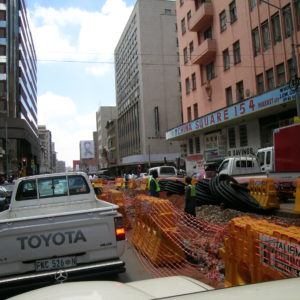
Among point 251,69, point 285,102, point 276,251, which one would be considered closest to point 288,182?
point 285,102

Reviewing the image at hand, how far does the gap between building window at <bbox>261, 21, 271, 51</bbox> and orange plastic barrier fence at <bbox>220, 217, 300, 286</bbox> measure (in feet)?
73.8

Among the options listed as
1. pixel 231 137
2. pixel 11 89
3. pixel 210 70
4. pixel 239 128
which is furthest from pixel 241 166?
pixel 11 89

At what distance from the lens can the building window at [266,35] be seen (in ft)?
78.9

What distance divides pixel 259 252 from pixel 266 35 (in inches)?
935

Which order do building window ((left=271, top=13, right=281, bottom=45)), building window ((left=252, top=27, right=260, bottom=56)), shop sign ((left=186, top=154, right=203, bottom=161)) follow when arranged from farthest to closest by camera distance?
shop sign ((left=186, top=154, right=203, bottom=161)), building window ((left=252, top=27, right=260, bottom=56)), building window ((left=271, top=13, right=281, bottom=45))

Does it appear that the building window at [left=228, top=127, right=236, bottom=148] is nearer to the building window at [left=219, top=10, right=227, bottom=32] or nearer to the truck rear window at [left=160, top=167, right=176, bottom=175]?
the truck rear window at [left=160, top=167, right=176, bottom=175]

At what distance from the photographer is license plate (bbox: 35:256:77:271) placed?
4.47 m

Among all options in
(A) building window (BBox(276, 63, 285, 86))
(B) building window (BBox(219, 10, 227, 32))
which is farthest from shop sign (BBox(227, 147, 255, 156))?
(B) building window (BBox(219, 10, 227, 32))

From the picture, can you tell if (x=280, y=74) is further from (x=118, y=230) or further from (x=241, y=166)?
(x=118, y=230)

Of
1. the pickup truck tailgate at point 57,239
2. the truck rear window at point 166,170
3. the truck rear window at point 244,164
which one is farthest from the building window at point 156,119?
the pickup truck tailgate at point 57,239

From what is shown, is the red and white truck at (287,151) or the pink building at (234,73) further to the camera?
the pink building at (234,73)

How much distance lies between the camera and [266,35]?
24.4 m

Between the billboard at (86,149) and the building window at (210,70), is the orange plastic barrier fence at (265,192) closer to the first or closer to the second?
the building window at (210,70)

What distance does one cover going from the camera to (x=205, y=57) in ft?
105
